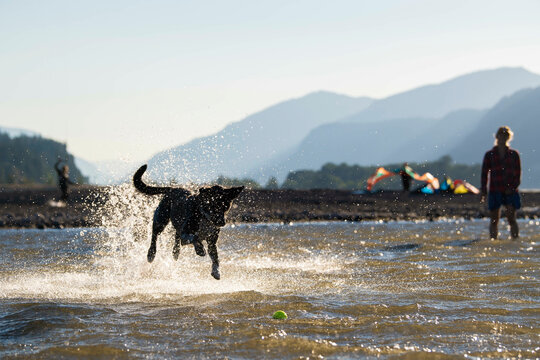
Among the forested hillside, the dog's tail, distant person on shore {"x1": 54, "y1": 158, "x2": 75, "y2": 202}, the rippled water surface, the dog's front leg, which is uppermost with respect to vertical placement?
the forested hillside

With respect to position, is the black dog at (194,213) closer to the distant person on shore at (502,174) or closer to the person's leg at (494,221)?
the distant person on shore at (502,174)

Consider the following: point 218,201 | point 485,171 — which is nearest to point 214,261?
point 218,201

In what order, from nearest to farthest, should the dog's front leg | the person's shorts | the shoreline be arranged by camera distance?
the dog's front leg, the person's shorts, the shoreline

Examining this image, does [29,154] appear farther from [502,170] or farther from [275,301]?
[275,301]

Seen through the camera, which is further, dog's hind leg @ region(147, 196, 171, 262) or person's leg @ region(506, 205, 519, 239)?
person's leg @ region(506, 205, 519, 239)

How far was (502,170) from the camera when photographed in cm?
1420

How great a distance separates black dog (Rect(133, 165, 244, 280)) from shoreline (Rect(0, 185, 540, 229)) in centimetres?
760

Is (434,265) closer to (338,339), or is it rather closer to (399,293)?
(399,293)

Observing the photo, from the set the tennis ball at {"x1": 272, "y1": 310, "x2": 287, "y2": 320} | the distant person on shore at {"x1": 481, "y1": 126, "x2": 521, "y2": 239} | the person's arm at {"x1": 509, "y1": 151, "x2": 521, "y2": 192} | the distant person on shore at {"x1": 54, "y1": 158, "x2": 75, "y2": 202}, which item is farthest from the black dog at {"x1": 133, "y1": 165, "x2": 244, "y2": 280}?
the distant person on shore at {"x1": 54, "y1": 158, "x2": 75, "y2": 202}

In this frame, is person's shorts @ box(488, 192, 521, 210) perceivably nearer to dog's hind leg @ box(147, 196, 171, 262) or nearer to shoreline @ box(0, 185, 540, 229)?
shoreline @ box(0, 185, 540, 229)

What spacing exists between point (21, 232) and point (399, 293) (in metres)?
13.0

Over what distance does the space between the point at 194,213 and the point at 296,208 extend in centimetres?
1747

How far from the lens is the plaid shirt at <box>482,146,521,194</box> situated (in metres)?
14.2

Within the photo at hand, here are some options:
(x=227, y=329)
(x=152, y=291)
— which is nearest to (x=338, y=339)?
(x=227, y=329)
